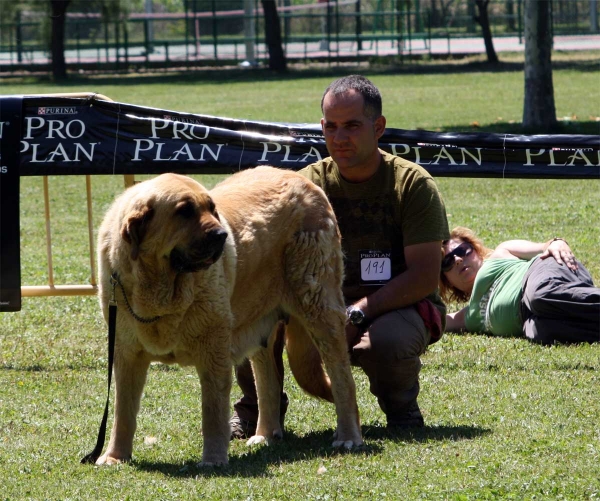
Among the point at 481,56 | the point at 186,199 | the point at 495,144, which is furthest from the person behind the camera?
the point at 481,56

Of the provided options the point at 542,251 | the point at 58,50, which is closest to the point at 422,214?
the point at 542,251

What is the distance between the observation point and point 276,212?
218 inches

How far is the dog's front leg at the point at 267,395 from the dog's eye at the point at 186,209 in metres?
1.28

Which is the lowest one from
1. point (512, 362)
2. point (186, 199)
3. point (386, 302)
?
point (512, 362)

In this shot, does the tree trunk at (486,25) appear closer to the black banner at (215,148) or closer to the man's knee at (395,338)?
the black banner at (215,148)

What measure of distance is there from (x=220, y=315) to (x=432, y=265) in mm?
1344

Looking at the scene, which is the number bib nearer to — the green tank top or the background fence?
the green tank top

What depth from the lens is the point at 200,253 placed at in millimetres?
4789

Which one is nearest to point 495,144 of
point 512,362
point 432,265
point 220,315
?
point 512,362

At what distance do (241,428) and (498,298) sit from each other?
2795mm

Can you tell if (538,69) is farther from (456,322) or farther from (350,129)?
(350,129)

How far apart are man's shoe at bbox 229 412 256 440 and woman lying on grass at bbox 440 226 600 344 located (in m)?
2.58

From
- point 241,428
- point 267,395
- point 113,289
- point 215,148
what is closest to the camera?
point 113,289

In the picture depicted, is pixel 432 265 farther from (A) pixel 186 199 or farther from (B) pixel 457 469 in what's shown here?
(A) pixel 186 199
